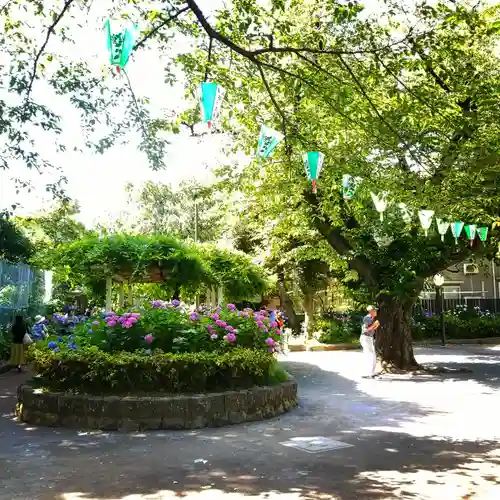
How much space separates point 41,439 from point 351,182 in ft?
24.3

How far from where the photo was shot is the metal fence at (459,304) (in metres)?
32.2

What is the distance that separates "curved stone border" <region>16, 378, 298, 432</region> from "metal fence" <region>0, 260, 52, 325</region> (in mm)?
9846

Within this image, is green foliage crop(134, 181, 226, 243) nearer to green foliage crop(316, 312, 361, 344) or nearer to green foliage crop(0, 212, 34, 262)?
green foliage crop(0, 212, 34, 262)

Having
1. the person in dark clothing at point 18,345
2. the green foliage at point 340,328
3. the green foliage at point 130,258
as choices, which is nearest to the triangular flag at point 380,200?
the green foliage at point 130,258

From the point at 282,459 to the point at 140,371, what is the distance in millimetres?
2942

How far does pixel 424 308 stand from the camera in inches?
1266

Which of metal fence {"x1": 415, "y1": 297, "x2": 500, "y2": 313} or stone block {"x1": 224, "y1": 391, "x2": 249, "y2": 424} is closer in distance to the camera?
stone block {"x1": 224, "y1": 391, "x2": 249, "y2": 424}

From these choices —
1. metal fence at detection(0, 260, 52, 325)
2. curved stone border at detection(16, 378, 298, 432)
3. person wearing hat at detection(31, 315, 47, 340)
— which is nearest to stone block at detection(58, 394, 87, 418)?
curved stone border at detection(16, 378, 298, 432)

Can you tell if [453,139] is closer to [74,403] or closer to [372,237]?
[372,237]

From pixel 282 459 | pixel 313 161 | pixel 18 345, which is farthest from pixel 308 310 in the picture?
pixel 282 459

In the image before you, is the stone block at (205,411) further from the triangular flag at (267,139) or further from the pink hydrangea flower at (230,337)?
the triangular flag at (267,139)

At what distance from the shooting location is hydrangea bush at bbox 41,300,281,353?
9.12 m

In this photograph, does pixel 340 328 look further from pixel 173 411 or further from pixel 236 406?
pixel 173 411

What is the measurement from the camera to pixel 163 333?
30.2 feet
